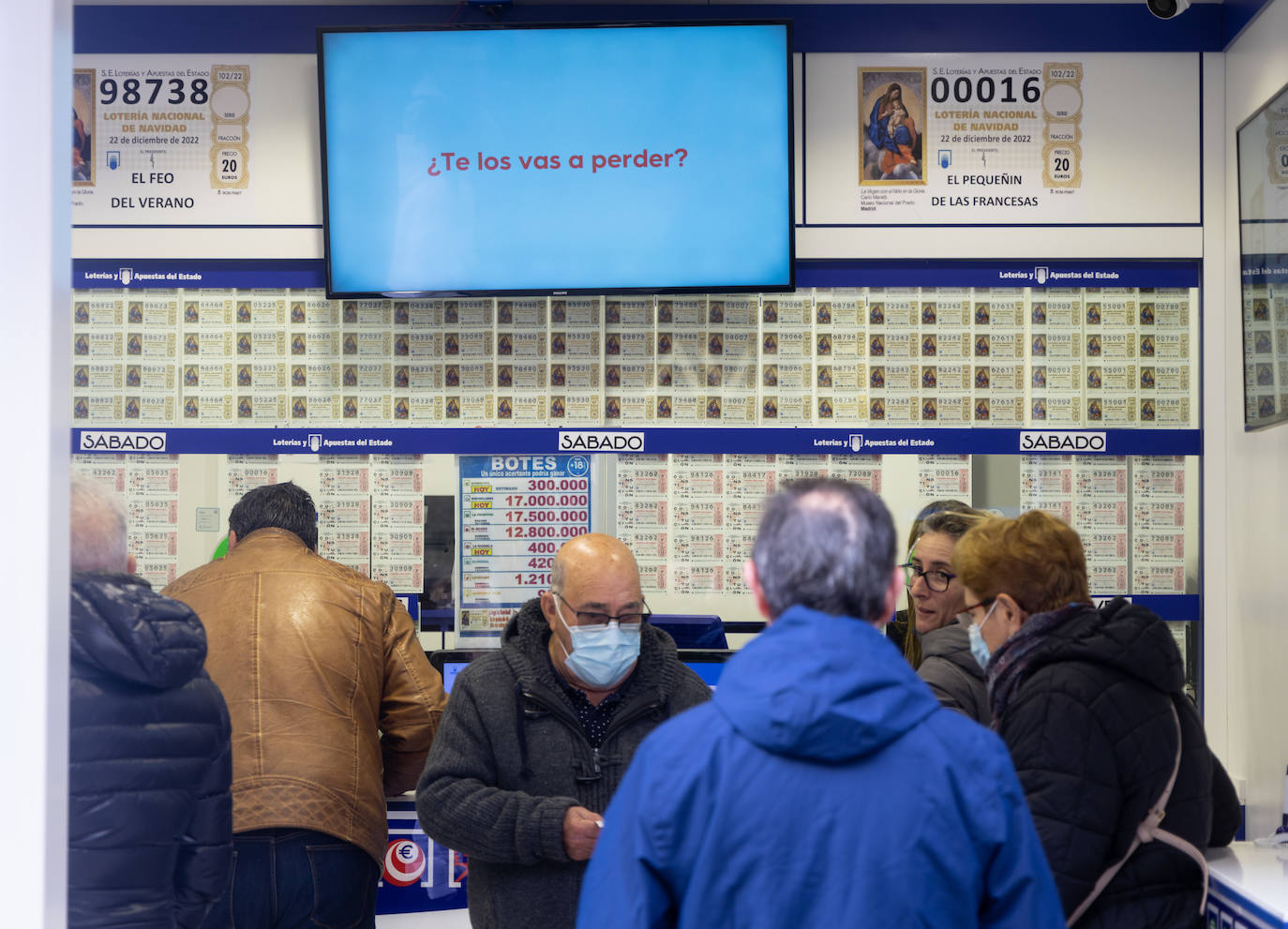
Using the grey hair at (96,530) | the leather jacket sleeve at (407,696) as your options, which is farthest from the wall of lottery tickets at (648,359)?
the grey hair at (96,530)

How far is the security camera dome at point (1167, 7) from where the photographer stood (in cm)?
392

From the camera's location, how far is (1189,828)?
7.86 feet

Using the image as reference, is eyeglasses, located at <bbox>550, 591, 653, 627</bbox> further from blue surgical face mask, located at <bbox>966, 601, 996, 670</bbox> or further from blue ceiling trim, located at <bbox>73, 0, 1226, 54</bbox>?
blue ceiling trim, located at <bbox>73, 0, 1226, 54</bbox>

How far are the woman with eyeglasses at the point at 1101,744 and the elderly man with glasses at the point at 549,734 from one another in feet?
2.57

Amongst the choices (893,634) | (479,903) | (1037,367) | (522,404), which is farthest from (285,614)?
(1037,367)

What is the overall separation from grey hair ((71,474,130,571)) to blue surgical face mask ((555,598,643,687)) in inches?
37.2

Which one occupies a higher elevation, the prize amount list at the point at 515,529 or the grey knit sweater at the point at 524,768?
the prize amount list at the point at 515,529

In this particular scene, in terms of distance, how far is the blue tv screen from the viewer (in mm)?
4277

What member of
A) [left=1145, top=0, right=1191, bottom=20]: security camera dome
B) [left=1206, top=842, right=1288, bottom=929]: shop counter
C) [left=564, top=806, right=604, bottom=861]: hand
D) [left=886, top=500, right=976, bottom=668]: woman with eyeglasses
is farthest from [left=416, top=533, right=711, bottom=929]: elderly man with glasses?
[left=1145, top=0, right=1191, bottom=20]: security camera dome

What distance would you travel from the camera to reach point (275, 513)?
3535 millimetres

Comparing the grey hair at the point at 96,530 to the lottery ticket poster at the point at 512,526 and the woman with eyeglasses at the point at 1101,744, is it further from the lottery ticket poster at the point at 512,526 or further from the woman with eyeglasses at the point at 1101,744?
the lottery ticket poster at the point at 512,526

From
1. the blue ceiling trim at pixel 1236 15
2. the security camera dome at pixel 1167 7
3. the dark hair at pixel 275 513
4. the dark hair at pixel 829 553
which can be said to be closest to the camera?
the dark hair at pixel 829 553

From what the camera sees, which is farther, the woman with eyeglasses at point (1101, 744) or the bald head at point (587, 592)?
the bald head at point (587, 592)

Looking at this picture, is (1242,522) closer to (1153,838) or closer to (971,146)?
(971,146)
